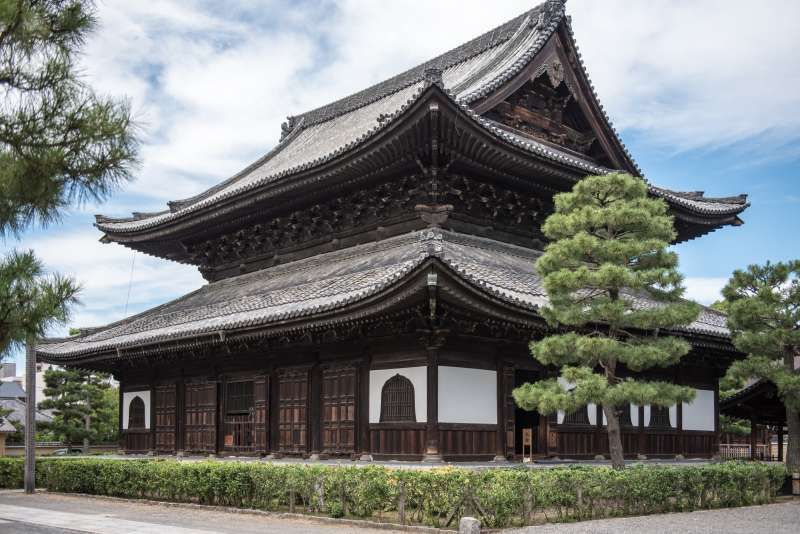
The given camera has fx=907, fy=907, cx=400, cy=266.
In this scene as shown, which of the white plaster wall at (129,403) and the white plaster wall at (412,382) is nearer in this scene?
the white plaster wall at (412,382)

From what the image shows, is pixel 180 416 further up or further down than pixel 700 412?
further down

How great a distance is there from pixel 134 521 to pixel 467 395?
8236 millimetres

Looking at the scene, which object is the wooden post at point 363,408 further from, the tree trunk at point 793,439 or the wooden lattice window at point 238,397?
the tree trunk at point 793,439

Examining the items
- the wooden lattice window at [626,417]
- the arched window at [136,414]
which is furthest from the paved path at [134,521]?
the wooden lattice window at [626,417]

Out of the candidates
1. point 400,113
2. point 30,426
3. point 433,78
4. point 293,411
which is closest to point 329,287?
point 293,411

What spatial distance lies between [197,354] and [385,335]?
9.10 meters

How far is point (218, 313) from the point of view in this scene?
28.3m

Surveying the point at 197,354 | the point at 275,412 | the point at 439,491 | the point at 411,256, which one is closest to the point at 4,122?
the point at 439,491

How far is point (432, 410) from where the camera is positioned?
70.1 feet

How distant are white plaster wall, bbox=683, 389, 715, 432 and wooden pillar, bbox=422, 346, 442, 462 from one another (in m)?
10.8

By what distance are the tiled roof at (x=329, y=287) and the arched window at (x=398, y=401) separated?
2.53 metres

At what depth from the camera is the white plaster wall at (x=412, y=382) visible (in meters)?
21.7

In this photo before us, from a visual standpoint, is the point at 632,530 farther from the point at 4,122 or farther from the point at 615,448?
the point at 4,122

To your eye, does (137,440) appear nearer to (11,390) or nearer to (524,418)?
(524,418)
